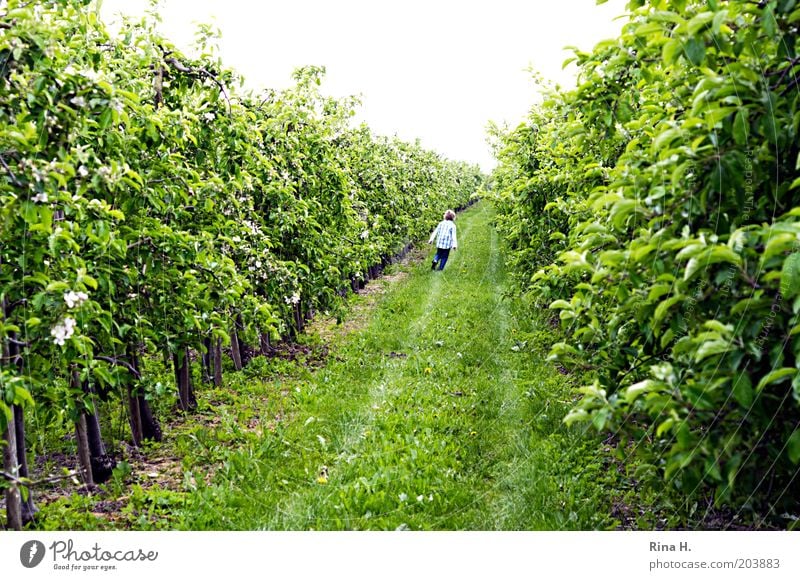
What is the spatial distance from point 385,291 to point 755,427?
11.0 m

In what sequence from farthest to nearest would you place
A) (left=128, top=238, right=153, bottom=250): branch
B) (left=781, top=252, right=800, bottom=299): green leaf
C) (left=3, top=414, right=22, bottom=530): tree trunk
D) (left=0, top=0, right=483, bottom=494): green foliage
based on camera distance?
1. (left=128, top=238, right=153, bottom=250): branch
2. (left=3, top=414, right=22, bottom=530): tree trunk
3. (left=0, top=0, right=483, bottom=494): green foliage
4. (left=781, top=252, right=800, bottom=299): green leaf

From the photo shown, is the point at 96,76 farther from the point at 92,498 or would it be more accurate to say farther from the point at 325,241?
the point at 325,241

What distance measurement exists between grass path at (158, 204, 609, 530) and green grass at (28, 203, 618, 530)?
12mm

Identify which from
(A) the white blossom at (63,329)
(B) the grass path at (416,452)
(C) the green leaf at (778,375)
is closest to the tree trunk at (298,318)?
(B) the grass path at (416,452)

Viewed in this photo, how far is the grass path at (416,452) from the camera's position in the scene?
3824 millimetres

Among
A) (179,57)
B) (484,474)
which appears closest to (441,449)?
(484,474)

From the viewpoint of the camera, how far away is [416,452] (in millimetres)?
4691

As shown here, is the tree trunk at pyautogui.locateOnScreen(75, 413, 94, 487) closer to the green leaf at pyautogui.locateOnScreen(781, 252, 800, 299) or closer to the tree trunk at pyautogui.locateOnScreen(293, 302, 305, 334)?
the green leaf at pyautogui.locateOnScreen(781, 252, 800, 299)

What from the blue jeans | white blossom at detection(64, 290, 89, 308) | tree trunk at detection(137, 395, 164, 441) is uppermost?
the blue jeans

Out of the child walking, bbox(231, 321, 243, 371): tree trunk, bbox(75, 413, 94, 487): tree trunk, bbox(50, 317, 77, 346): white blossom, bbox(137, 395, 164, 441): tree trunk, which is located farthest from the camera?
the child walking

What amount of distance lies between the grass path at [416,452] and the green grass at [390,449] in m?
0.01

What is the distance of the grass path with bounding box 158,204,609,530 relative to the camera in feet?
12.5

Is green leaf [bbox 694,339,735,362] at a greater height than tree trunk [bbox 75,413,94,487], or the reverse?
green leaf [bbox 694,339,735,362]

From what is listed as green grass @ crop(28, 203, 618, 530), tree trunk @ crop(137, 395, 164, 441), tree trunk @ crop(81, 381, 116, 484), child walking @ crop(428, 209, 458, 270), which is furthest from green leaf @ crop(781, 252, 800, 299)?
child walking @ crop(428, 209, 458, 270)
